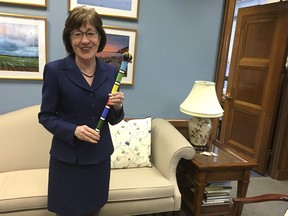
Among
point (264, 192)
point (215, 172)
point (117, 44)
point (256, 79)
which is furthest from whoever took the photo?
point (256, 79)

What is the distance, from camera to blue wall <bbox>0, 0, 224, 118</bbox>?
2.12 metres

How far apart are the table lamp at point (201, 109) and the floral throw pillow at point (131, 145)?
37cm

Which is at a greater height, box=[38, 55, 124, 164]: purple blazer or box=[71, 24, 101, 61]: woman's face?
box=[71, 24, 101, 61]: woman's face

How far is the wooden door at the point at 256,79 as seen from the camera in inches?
114

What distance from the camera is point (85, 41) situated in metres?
1.11

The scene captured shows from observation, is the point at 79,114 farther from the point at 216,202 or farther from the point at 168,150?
the point at 216,202

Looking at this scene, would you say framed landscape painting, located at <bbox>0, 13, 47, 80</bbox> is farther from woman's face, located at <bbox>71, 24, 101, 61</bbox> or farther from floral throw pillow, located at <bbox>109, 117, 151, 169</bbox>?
woman's face, located at <bbox>71, 24, 101, 61</bbox>

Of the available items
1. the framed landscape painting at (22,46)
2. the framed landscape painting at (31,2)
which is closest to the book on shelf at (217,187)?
the framed landscape painting at (22,46)

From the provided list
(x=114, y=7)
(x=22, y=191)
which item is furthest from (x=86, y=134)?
(x=114, y=7)

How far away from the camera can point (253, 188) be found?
107 inches

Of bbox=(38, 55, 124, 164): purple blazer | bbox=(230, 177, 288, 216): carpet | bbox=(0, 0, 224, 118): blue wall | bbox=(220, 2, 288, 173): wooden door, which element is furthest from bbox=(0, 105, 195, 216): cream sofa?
bbox=(220, 2, 288, 173): wooden door

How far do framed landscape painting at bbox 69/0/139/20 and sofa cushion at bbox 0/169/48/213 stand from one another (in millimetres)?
1278

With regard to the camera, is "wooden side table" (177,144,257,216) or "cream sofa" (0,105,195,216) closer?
"cream sofa" (0,105,195,216)

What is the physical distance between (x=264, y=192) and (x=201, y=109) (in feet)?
4.49
